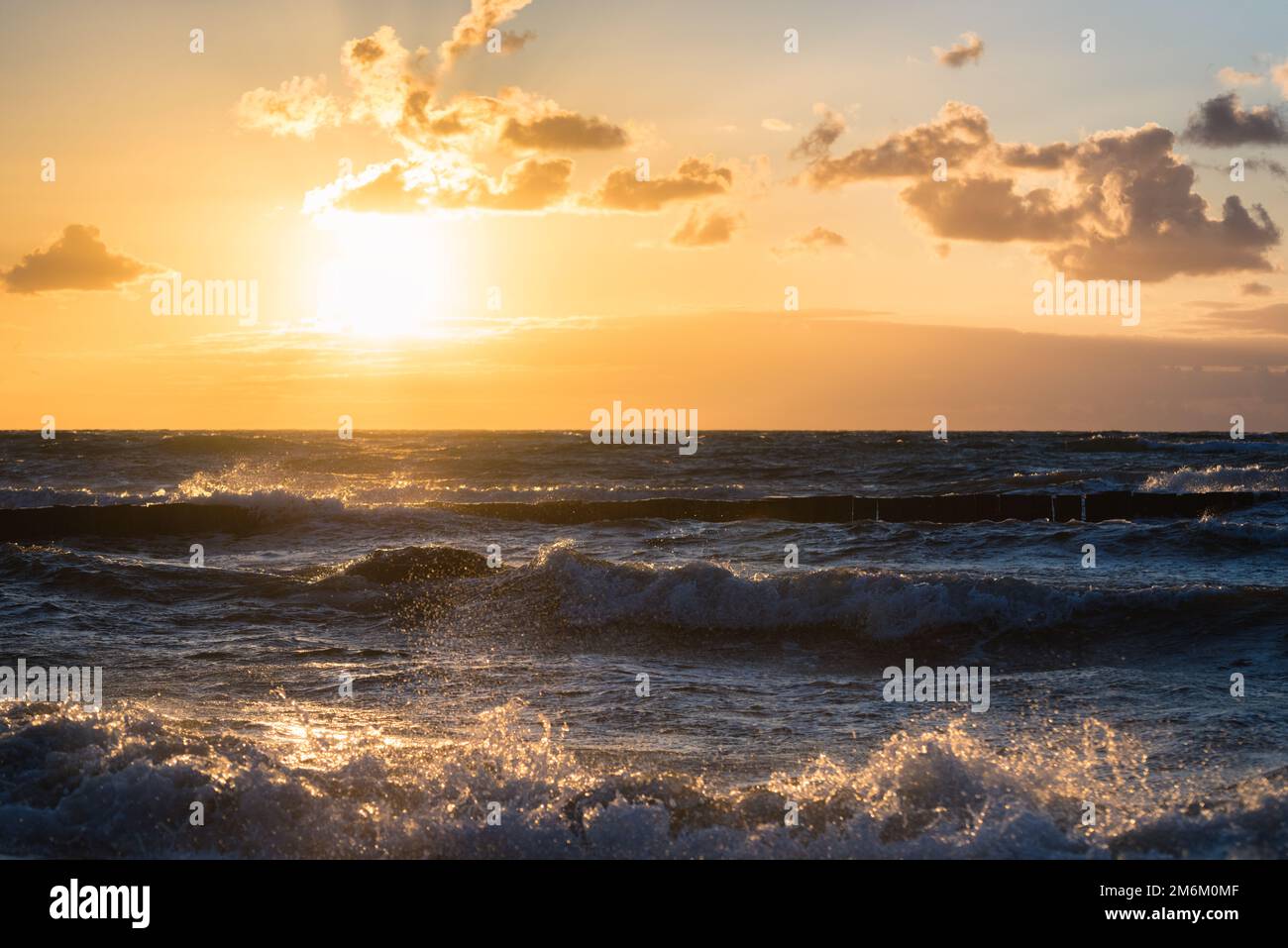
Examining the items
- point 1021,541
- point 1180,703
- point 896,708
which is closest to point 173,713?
point 896,708

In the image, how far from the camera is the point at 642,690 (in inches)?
389

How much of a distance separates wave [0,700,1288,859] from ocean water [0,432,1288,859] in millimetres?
21

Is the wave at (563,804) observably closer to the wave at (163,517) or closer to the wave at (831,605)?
the wave at (831,605)

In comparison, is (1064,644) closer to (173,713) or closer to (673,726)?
(673,726)

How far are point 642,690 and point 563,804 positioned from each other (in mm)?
3467

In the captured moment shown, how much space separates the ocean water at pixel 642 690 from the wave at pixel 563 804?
0.02 metres

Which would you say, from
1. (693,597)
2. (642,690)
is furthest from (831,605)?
(642,690)

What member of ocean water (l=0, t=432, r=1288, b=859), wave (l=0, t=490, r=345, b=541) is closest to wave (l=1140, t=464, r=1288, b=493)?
ocean water (l=0, t=432, r=1288, b=859)

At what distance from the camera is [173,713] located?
8.69 m

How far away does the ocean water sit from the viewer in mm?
6164

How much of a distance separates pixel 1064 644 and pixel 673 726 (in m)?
5.38

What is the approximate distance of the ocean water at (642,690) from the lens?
6164mm

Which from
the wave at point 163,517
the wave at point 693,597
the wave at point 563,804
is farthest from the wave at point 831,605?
the wave at point 163,517
